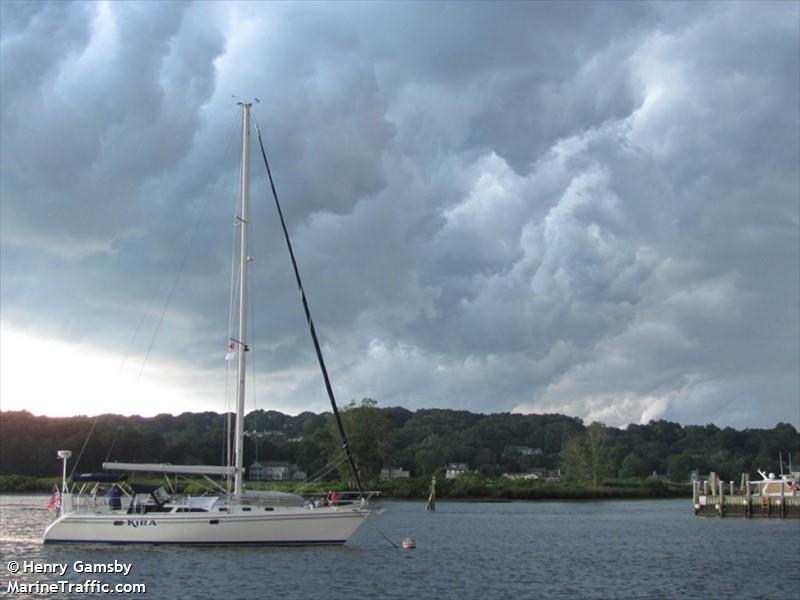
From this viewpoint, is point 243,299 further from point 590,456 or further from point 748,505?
point 590,456

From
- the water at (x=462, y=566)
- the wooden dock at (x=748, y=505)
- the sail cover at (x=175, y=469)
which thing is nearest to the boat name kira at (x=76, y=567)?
the water at (x=462, y=566)

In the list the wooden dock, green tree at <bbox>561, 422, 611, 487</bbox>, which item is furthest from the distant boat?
green tree at <bbox>561, 422, 611, 487</bbox>

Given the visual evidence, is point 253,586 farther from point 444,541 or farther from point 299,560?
point 444,541

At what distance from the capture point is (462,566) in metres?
43.7

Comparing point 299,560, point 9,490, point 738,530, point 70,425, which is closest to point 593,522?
point 738,530

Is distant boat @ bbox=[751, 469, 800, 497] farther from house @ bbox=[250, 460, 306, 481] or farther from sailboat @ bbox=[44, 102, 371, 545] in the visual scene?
house @ bbox=[250, 460, 306, 481]

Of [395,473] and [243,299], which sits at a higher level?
[243,299]

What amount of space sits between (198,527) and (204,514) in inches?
26.4

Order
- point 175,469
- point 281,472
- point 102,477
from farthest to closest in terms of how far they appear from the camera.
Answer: point 281,472 < point 102,477 < point 175,469

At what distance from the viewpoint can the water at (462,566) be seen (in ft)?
115

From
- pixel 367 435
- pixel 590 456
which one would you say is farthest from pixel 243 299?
pixel 590 456

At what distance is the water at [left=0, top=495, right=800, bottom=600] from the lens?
35.2 metres

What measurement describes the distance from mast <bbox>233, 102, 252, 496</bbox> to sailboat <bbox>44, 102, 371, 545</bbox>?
5cm

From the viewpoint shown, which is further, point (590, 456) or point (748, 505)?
point (590, 456)
